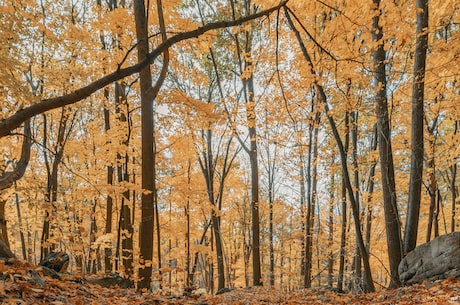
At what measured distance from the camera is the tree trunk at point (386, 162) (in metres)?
6.07

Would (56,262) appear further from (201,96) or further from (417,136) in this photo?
(201,96)

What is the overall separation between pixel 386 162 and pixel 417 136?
0.77 metres

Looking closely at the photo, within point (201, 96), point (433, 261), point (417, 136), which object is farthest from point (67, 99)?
point (201, 96)

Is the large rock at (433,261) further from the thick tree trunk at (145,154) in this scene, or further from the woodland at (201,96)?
the thick tree trunk at (145,154)

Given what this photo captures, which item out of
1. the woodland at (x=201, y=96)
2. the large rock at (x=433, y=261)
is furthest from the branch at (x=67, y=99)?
the large rock at (x=433, y=261)

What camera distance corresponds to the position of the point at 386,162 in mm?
6316

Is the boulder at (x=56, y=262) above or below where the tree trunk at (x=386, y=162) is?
below

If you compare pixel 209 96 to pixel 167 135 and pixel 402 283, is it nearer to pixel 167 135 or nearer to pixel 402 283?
pixel 167 135

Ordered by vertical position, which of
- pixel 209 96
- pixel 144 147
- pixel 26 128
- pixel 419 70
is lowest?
pixel 144 147

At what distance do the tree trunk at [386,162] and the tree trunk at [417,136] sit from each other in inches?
8.8

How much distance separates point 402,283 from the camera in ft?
18.6

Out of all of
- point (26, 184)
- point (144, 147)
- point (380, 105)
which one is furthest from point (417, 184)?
point (26, 184)

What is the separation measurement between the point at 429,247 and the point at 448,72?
3501 mm

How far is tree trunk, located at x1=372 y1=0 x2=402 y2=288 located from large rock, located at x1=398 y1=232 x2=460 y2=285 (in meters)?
0.41
